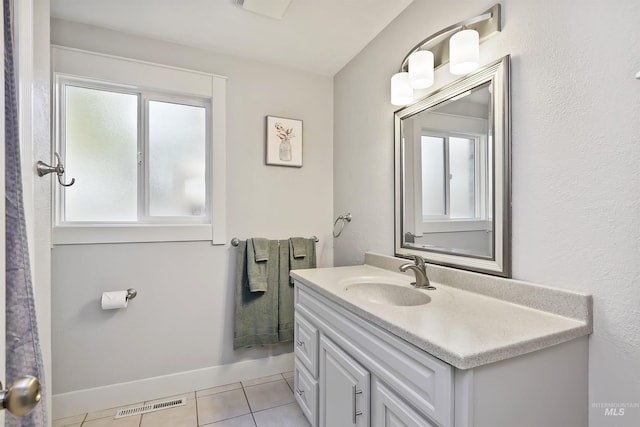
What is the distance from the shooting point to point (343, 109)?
216 centimetres

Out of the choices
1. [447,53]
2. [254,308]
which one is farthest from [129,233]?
[447,53]

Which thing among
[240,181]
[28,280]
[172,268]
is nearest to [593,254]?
[28,280]

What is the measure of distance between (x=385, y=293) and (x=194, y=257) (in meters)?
1.21

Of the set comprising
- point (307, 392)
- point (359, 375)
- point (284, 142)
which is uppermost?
point (284, 142)

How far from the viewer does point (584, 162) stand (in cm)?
89

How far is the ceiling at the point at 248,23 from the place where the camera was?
5.05 feet

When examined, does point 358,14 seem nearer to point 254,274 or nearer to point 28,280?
point 254,274

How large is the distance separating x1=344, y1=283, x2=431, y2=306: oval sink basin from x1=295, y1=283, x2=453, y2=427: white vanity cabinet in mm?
200

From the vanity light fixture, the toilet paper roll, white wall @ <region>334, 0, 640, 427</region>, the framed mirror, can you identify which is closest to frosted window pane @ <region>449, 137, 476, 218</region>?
the framed mirror

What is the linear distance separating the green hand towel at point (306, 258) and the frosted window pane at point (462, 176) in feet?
3.45

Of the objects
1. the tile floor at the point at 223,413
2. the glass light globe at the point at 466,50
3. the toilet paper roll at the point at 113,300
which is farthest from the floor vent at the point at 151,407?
the glass light globe at the point at 466,50
